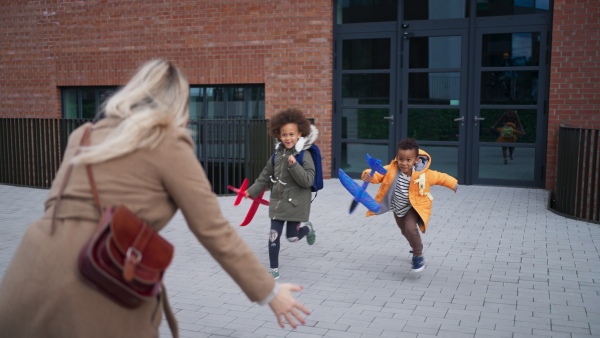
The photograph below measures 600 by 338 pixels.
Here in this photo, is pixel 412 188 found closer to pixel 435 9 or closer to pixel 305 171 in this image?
pixel 305 171

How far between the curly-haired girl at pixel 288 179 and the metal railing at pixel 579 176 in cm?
411

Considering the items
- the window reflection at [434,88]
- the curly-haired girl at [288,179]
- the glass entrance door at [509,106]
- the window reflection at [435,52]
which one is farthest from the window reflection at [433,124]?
the curly-haired girl at [288,179]

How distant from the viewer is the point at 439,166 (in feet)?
38.5

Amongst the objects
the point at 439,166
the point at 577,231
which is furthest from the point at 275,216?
the point at 439,166

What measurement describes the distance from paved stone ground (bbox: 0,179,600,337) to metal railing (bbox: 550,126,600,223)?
273 mm

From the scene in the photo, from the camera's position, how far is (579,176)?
335 inches

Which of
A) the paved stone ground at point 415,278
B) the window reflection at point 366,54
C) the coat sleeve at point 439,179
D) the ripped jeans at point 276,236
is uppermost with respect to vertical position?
the window reflection at point 366,54

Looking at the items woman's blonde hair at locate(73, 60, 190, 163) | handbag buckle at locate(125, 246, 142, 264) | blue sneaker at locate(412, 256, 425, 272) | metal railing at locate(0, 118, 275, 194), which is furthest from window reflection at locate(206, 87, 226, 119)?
handbag buckle at locate(125, 246, 142, 264)

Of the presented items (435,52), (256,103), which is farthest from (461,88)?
(256,103)

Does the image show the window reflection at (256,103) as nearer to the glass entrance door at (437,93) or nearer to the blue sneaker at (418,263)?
the glass entrance door at (437,93)

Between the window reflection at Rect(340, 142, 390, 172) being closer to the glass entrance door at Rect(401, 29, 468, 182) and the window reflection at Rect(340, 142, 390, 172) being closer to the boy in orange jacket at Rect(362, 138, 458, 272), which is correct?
the glass entrance door at Rect(401, 29, 468, 182)

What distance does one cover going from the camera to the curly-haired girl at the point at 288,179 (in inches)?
231

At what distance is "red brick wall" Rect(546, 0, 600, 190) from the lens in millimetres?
10203

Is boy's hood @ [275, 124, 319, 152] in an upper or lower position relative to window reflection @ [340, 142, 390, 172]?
upper
